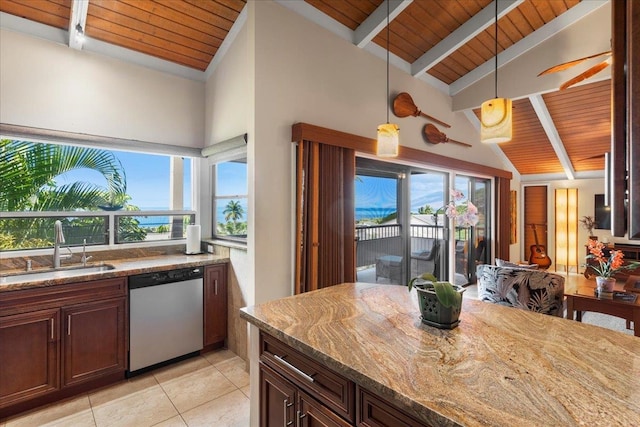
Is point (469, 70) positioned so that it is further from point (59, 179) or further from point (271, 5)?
point (59, 179)

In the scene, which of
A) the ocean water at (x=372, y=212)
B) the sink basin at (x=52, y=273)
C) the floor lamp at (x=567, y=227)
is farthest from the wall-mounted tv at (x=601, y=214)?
the sink basin at (x=52, y=273)

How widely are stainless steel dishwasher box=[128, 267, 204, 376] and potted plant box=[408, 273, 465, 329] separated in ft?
7.63

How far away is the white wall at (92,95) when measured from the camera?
2633 mm

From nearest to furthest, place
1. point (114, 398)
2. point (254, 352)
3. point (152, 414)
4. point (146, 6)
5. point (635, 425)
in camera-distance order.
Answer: point (635, 425) → point (254, 352) → point (152, 414) → point (114, 398) → point (146, 6)

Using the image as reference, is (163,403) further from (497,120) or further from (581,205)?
(581,205)

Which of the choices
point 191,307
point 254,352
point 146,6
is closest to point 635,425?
A: point 254,352

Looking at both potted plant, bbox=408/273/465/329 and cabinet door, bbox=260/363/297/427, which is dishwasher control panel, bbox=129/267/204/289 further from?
potted plant, bbox=408/273/465/329

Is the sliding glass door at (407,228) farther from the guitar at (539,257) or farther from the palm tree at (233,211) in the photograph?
the guitar at (539,257)

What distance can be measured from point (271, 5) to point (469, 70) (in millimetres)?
3182

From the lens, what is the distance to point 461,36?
3662mm

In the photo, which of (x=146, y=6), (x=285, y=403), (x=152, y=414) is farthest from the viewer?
(x=146, y=6)

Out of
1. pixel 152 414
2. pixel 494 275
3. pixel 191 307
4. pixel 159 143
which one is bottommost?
pixel 152 414

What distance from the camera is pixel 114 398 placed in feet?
8.13

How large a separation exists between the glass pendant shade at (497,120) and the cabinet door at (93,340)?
123 inches
